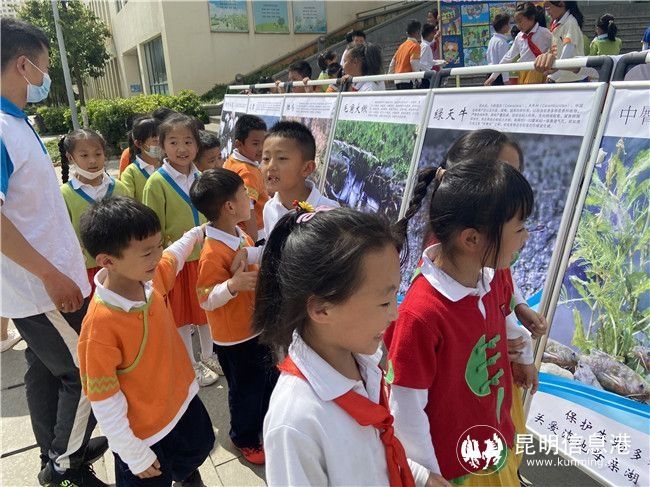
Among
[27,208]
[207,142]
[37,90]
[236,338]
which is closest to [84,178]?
[37,90]

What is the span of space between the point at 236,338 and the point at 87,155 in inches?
61.9

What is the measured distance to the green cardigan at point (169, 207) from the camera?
296 centimetres

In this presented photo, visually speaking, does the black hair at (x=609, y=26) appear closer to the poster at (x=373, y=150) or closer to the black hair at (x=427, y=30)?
the black hair at (x=427, y=30)

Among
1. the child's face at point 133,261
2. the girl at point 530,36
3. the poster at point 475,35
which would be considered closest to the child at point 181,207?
the child's face at point 133,261

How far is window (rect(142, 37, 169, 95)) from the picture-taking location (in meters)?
18.9

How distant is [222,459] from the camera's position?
2371 millimetres

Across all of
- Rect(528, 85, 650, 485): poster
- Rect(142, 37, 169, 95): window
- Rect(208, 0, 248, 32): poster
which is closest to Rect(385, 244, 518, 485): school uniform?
Rect(528, 85, 650, 485): poster

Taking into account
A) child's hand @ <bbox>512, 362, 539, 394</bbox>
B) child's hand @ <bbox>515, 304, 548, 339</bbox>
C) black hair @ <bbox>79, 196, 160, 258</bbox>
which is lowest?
child's hand @ <bbox>512, 362, 539, 394</bbox>

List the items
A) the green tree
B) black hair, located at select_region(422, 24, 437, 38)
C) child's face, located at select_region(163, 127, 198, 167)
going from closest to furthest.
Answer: child's face, located at select_region(163, 127, 198, 167), black hair, located at select_region(422, 24, 437, 38), the green tree

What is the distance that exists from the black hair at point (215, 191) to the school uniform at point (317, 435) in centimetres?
126

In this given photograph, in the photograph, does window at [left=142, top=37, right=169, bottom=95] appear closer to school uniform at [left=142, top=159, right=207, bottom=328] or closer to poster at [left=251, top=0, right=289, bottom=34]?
poster at [left=251, top=0, right=289, bottom=34]

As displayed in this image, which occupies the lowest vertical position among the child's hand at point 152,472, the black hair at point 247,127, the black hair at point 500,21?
the child's hand at point 152,472

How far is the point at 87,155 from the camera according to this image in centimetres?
284

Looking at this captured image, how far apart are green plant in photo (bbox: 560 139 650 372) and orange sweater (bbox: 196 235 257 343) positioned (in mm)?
1449
